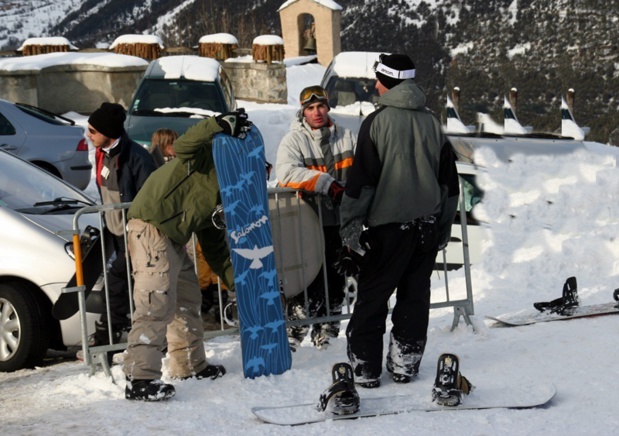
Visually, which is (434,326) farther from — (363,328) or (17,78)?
(17,78)

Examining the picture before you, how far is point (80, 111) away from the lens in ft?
82.5

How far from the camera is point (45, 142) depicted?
13117mm

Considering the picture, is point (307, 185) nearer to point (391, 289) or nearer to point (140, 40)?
point (391, 289)

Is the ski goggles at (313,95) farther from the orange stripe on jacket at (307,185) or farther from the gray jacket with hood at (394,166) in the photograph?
the gray jacket with hood at (394,166)

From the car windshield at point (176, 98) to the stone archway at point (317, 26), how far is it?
2562 cm

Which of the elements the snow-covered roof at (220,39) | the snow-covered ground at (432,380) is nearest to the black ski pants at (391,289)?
the snow-covered ground at (432,380)

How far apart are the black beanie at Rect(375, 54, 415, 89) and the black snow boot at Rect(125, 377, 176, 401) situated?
6.77ft

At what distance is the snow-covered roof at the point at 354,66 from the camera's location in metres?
18.2

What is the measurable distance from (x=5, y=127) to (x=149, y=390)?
807 centimetres

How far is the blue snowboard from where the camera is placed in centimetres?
600

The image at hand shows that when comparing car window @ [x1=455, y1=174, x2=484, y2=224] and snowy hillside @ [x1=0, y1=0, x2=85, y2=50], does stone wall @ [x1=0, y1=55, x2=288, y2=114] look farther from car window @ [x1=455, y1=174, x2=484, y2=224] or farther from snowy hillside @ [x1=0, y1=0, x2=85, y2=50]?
snowy hillside @ [x1=0, y1=0, x2=85, y2=50]

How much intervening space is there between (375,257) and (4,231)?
8.79 feet

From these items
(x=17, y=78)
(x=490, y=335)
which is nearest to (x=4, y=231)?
(x=490, y=335)

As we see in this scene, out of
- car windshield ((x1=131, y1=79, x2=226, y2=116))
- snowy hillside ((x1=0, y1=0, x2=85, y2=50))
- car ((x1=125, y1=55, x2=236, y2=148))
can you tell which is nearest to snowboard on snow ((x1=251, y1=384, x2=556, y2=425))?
car ((x1=125, y1=55, x2=236, y2=148))
